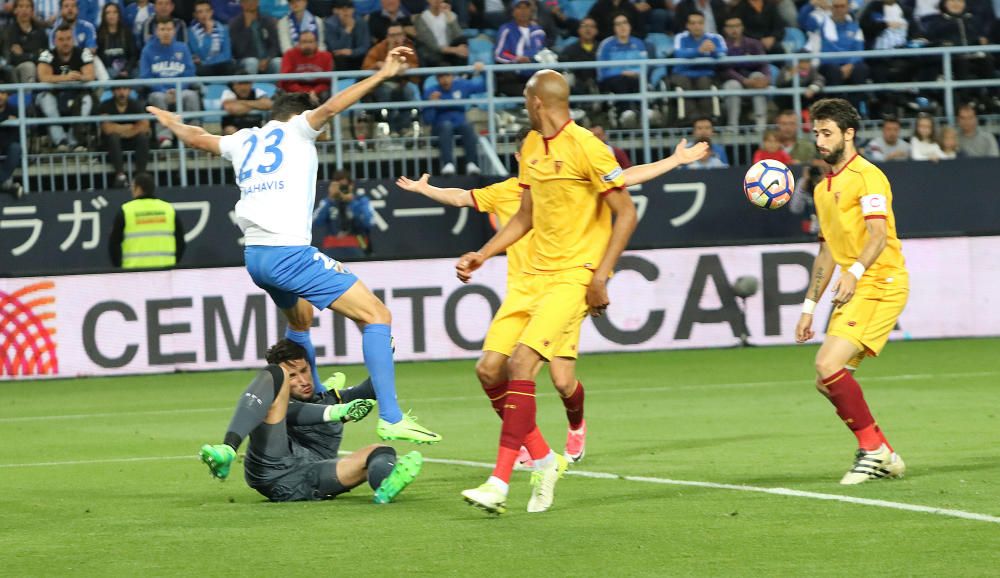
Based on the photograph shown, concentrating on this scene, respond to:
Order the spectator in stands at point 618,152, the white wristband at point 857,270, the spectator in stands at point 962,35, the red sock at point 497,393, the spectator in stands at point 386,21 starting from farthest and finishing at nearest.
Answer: the spectator in stands at point 962,35, the spectator in stands at point 386,21, the spectator in stands at point 618,152, the red sock at point 497,393, the white wristband at point 857,270

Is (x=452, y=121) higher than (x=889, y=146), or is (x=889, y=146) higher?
(x=452, y=121)

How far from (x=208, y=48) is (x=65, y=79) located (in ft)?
6.26

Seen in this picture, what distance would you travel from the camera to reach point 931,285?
1908cm

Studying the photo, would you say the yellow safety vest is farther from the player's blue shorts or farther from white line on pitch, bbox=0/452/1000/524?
the player's blue shorts

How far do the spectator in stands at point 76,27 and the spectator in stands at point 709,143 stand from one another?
7571 mm

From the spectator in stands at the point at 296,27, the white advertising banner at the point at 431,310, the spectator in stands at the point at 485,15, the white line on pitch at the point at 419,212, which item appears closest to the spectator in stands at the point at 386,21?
the spectator in stands at the point at 296,27

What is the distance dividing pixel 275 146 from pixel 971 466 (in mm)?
4337

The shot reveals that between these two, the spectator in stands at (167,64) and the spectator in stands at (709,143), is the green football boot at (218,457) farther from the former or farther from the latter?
the spectator in stands at (167,64)

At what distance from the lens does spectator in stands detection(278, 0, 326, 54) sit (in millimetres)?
21484

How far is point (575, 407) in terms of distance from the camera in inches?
407

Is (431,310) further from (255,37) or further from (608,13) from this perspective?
(608,13)

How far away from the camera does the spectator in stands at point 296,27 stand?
70.5 ft

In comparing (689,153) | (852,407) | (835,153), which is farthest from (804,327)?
(689,153)

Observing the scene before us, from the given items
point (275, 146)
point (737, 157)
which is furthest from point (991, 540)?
point (737, 157)
